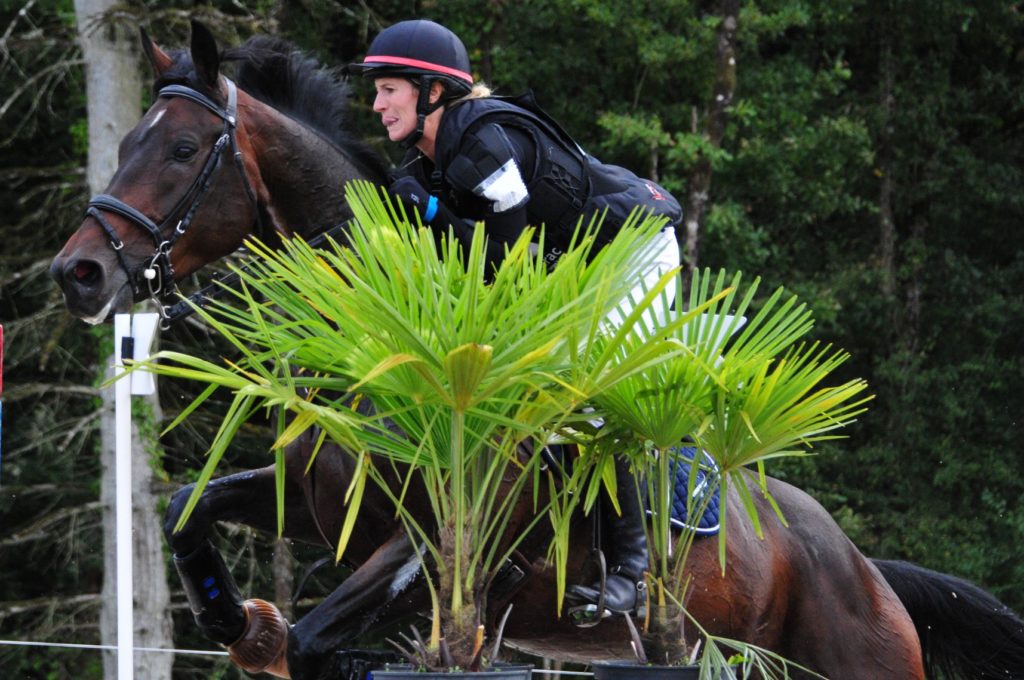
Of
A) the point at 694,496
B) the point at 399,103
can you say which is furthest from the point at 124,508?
the point at 694,496

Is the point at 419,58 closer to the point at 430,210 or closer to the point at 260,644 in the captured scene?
the point at 430,210

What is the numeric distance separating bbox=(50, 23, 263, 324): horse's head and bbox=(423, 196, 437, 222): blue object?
24.3 inches

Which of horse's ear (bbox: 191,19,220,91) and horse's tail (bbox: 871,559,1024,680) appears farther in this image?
horse's tail (bbox: 871,559,1024,680)

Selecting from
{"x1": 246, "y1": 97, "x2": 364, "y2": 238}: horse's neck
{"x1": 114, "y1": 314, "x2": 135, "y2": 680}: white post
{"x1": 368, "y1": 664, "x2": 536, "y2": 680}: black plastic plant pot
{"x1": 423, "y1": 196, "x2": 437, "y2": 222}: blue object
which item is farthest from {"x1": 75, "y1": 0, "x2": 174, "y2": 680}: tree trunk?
{"x1": 368, "y1": 664, "x2": 536, "y2": 680}: black plastic plant pot

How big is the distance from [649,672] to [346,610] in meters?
0.96

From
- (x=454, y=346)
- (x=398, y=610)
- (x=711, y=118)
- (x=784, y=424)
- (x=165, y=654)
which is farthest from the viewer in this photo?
(x=711, y=118)

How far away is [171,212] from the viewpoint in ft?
13.2

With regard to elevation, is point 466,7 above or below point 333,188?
above

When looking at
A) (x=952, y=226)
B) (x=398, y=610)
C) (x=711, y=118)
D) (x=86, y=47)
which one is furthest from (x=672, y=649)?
(x=952, y=226)

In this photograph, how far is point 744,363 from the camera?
123 inches

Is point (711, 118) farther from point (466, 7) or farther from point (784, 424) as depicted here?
point (784, 424)

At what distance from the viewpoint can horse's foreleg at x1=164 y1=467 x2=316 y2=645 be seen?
173 inches

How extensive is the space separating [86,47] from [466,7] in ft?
12.6

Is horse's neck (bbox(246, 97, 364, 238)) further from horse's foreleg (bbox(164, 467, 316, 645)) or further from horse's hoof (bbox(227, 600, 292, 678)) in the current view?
horse's hoof (bbox(227, 600, 292, 678))
